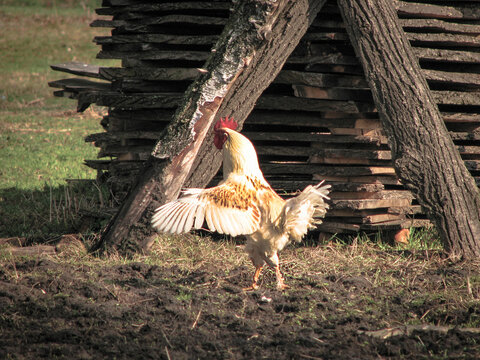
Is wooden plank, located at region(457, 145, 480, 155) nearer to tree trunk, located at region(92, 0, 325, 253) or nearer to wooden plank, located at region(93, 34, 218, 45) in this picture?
tree trunk, located at region(92, 0, 325, 253)

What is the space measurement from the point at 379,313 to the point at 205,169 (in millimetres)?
2226

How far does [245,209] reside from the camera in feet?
14.9

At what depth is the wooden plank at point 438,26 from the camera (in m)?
6.01

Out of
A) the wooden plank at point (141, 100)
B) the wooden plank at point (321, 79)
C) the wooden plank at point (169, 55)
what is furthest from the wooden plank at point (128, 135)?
the wooden plank at point (321, 79)

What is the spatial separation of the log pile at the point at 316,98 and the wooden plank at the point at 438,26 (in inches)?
0.5

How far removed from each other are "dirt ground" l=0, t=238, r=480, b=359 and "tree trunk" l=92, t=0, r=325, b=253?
548 mm

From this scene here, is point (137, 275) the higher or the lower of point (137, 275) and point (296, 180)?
the lower

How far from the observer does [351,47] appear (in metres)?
6.04

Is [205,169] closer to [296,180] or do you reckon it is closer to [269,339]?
[296,180]

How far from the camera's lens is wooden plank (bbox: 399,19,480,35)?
19.7 ft

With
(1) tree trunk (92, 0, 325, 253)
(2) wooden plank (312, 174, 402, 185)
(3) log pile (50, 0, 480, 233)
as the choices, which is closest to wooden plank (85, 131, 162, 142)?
(3) log pile (50, 0, 480, 233)

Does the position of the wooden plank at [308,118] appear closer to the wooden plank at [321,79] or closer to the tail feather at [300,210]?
the wooden plank at [321,79]

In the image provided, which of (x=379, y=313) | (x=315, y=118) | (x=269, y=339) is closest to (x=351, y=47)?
(x=315, y=118)

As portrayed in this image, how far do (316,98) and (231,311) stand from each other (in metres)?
2.67
